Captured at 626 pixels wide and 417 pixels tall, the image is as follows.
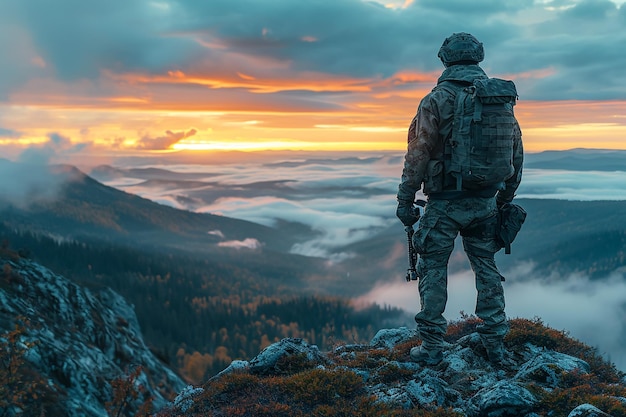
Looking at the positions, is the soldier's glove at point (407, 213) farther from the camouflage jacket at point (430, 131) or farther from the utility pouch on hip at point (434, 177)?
the utility pouch on hip at point (434, 177)

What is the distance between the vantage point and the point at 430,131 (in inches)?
515

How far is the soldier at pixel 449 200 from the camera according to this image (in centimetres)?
1314

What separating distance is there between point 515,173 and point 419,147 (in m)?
3.13

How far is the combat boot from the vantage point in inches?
560

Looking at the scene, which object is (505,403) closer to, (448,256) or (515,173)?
(448,256)

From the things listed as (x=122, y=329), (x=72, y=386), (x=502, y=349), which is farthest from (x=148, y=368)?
(x=502, y=349)

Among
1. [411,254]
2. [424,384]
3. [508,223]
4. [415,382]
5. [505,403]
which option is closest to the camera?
[505,403]

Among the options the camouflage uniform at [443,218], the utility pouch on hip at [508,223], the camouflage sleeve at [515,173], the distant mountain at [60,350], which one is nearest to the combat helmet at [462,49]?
the camouflage uniform at [443,218]

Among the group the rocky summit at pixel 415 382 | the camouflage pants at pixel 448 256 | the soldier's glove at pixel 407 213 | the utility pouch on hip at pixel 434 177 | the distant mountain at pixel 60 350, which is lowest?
the distant mountain at pixel 60 350

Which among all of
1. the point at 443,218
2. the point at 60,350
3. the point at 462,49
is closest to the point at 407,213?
the point at 443,218

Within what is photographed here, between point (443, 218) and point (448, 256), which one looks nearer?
point (443, 218)

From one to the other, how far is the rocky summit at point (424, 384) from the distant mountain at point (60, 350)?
14.6 m

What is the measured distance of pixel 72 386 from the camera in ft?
178

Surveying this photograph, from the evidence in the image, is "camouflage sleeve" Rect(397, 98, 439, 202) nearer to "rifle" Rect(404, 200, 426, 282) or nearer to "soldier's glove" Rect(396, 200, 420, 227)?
"soldier's glove" Rect(396, 200, 420, 227)
